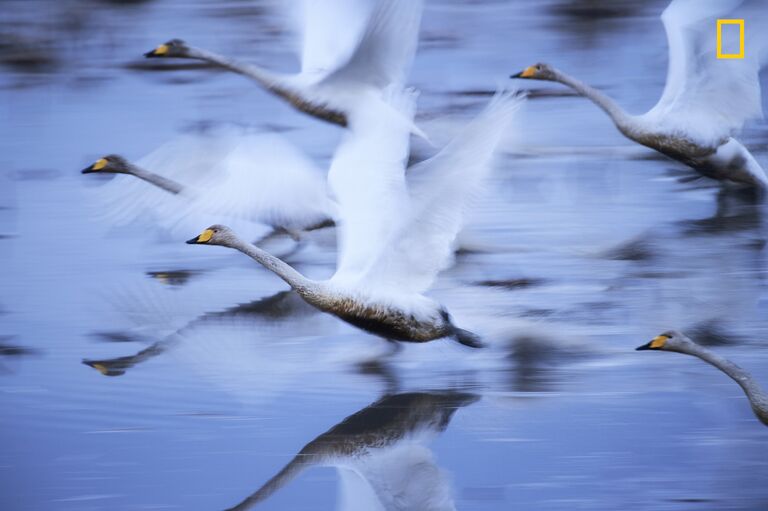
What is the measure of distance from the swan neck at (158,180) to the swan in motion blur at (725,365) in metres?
3.13

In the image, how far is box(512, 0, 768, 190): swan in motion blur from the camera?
8.77 metres

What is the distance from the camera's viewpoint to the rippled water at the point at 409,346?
228 inches

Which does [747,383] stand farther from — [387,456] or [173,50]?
[173,50]

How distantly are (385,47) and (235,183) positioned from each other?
4.33 feet

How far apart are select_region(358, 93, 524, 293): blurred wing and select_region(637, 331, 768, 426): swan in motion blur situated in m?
1.07

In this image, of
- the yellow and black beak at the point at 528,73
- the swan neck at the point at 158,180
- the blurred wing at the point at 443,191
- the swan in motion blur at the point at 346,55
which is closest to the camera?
the blurred wing at the point at 443,191

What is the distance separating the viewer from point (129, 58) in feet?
36.6

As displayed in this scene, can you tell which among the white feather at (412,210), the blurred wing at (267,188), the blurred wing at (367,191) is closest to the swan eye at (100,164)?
the blurred wing at (267,188)

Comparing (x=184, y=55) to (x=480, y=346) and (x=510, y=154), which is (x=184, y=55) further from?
(x=480, y=346)

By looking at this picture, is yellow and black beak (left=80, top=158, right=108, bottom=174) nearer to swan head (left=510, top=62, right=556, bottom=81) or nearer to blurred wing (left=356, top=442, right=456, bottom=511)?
swan head (left=510, top=62, right=556, bottom=81)

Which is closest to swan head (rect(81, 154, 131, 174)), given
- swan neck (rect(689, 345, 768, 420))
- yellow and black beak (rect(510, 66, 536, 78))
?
yellow and black beak (rect(510, 66, 536, 78))

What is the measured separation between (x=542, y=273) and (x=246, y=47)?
168 inches

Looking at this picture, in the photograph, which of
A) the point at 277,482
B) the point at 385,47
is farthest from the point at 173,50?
the point at 277,482

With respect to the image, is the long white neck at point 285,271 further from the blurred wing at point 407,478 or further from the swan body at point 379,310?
the blurred wing at point 407,478
